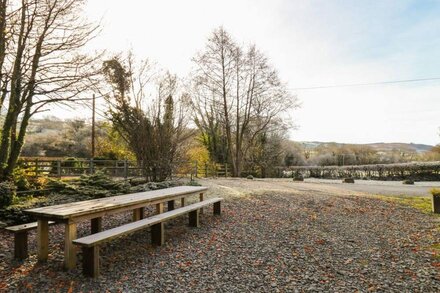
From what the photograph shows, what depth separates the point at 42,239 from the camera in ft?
12.4

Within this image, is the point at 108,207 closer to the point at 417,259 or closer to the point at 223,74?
the point at 417,259

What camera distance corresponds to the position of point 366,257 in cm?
442

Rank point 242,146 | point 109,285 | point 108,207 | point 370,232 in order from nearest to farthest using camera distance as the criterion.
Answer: point 109,285 → point 108,207 → point 370,232 → point 242,146

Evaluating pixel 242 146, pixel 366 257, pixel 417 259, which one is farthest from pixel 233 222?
pixel 242 146

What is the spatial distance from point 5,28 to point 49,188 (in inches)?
152

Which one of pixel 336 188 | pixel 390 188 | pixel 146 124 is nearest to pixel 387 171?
pixel 390 188

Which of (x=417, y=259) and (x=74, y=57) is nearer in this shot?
(x=417, y=259)

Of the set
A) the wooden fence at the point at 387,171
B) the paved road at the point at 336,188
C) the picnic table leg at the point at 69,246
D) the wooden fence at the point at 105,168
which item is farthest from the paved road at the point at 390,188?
the picnic table leg at the point at 69,246

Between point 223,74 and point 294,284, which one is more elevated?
point 223,74

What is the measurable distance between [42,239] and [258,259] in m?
2.95

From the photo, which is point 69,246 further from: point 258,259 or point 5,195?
point 5,195

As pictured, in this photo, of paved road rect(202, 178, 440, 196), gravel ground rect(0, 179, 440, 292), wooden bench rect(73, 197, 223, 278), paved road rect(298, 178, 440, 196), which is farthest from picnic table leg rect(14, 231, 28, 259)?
paved road rect(298, 178, 440, 196)

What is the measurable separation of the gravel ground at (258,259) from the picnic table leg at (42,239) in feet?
0.43

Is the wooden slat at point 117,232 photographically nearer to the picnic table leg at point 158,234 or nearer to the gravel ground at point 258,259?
the picnic table leg at point 158,234
